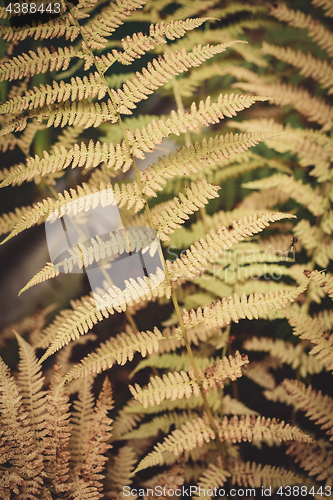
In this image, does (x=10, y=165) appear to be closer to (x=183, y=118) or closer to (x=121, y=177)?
(x=121, y=177)

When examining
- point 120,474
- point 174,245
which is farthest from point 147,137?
point 120,474

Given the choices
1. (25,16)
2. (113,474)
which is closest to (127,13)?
(25,16)

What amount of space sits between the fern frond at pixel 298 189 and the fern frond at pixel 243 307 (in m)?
0.56

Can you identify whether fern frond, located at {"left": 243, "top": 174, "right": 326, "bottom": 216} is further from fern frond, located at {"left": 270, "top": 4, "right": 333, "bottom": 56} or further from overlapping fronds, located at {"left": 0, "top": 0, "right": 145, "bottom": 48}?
overlapping fronds, located at {"left": 0, "top": 0, "right": 145, "bottom": 48}

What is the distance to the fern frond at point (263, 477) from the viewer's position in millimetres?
1070

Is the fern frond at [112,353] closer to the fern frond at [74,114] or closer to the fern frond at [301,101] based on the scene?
the fern frond at [74,114]

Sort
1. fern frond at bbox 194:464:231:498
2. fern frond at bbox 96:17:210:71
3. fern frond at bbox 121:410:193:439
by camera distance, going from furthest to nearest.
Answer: fern frond at bbox 121:410:193:439, fern frond at bbox 194:464:231:498, fern frond at bbox 96:17:210:71

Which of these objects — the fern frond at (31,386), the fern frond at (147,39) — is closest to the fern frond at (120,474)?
the fern frond at (31,386)

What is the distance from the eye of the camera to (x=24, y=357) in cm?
112

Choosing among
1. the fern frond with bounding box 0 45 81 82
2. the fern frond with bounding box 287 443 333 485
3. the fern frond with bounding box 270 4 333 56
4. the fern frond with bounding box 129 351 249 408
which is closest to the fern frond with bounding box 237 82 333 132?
the fern frond with bounding box 270 4 333 56

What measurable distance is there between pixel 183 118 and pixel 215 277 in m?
0.80

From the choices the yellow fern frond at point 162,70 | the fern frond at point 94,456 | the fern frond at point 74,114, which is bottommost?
the fern frond at point 94,456
